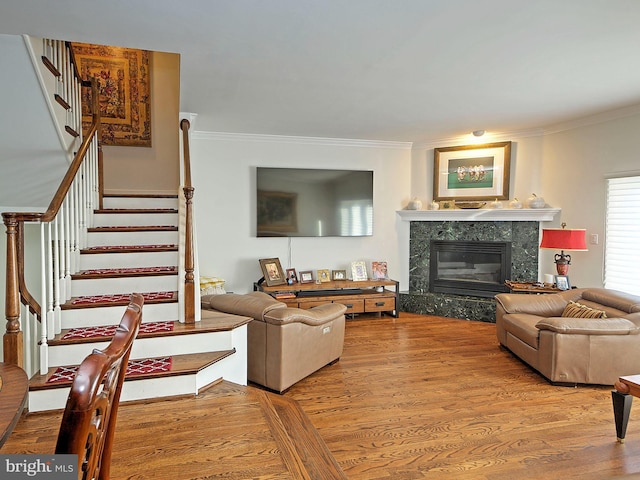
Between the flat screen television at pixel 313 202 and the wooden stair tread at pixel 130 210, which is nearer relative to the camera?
the wooden stair tread at pixel 130 210

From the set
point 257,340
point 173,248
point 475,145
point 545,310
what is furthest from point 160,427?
point 475,145

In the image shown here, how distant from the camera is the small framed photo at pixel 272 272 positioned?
576 cm

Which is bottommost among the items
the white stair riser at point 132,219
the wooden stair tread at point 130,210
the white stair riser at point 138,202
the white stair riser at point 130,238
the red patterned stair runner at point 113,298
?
the red patterned stair runner at point 113,298

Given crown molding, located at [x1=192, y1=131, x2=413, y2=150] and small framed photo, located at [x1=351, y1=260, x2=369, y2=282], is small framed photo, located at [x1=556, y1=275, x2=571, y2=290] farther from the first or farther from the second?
crown molding, located at [x1=192, y1=131, x2=413, y2=150]

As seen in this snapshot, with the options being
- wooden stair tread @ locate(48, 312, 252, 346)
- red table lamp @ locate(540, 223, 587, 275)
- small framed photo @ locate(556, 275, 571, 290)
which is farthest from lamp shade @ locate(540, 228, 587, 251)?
wooden stair tread @ locate(48, 312, 252, 346)

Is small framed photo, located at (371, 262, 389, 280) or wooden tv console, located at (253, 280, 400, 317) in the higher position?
small framed photo, located at (371, 262, 389, 280)

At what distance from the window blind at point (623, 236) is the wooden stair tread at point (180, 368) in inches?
170

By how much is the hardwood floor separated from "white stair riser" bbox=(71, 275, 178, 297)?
109 centimetres

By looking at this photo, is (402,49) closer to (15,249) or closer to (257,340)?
(257,340)

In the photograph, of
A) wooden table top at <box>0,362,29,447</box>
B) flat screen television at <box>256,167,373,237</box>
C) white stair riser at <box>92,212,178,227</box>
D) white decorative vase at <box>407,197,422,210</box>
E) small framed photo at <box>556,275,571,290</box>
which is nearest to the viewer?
wooden table top at <box>0,362,29,447</box>

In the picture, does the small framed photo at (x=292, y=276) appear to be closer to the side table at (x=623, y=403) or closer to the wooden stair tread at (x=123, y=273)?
the wooden stair tread at (x=123, y=273)

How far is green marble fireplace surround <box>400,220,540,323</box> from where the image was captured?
5809 mm

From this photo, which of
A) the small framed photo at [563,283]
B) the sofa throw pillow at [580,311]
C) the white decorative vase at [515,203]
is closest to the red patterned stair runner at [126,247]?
the sofa throw pillow at [580,311]

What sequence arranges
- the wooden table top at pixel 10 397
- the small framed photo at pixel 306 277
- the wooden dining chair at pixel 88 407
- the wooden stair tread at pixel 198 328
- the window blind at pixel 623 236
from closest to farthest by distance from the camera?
the wooden dining chair at pixel 88 407, the wooden table top at pixel 10 397, the wooden stair tread at pixel 198 328, the window blind at pixel 623 236, the small framed photo at pixel 306 277
